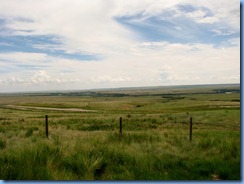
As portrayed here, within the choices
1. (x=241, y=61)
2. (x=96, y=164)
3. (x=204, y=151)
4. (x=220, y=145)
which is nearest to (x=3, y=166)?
(x=96, y=164)

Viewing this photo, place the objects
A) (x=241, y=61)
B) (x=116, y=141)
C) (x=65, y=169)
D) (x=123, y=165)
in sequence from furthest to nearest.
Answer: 1. (x=116, y=141)
2. (x=123, y=165)
3. (x=65, y=169)
4. (x=241, y=61)

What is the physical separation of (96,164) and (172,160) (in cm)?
232

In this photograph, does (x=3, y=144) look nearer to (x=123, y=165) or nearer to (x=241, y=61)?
(x=123, y=165)

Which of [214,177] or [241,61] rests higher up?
[241,61]

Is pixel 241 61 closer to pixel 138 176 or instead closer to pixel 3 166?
pixel 138 176

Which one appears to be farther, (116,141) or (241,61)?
(116,141)

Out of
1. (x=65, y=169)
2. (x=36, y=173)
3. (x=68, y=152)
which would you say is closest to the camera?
(x=36, y=173)

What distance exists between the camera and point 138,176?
6.78m

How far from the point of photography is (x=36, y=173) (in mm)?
6496

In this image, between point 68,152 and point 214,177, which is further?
point 68,152

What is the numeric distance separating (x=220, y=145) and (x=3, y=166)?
24.1 feet

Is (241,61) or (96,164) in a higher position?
(241,61)

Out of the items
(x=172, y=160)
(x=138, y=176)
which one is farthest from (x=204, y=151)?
(x=138, y=176)

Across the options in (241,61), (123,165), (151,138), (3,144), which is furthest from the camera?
(151,138)
